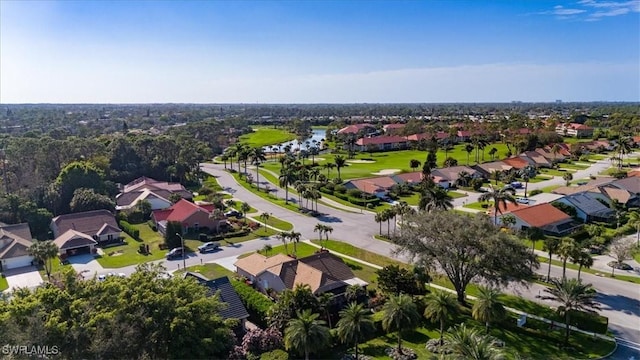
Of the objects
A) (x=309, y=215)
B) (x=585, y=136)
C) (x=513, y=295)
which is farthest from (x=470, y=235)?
(x=585, y=136)

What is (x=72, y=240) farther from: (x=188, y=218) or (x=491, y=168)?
(x=491, y=168)

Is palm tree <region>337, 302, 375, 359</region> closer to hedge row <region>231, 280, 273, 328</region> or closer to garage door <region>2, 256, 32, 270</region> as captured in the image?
hedge row <region>231, 280, 273, 328</region>

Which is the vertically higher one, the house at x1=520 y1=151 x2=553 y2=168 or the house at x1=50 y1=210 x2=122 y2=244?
the house at x1=520 y1=151 x2=553 y2=168

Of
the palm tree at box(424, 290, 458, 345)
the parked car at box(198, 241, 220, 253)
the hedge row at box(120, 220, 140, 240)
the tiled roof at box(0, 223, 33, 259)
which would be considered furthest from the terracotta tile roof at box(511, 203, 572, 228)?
the tiled roof at box(0, 223, 33, 259)

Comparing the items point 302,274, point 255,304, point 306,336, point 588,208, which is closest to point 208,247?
point 302,274

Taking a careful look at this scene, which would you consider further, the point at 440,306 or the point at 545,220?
the point at 545,220

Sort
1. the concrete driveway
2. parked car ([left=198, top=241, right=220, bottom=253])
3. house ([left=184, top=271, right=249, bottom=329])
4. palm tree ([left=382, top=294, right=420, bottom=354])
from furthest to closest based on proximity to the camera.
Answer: parked car ([left=198, top=241, right=220, bottom=253]), the concrete driveway, house ([left=184, top=271, right=249, bottom=329]), palm tree ([left=382, top=294, right=420, bottom=354])
